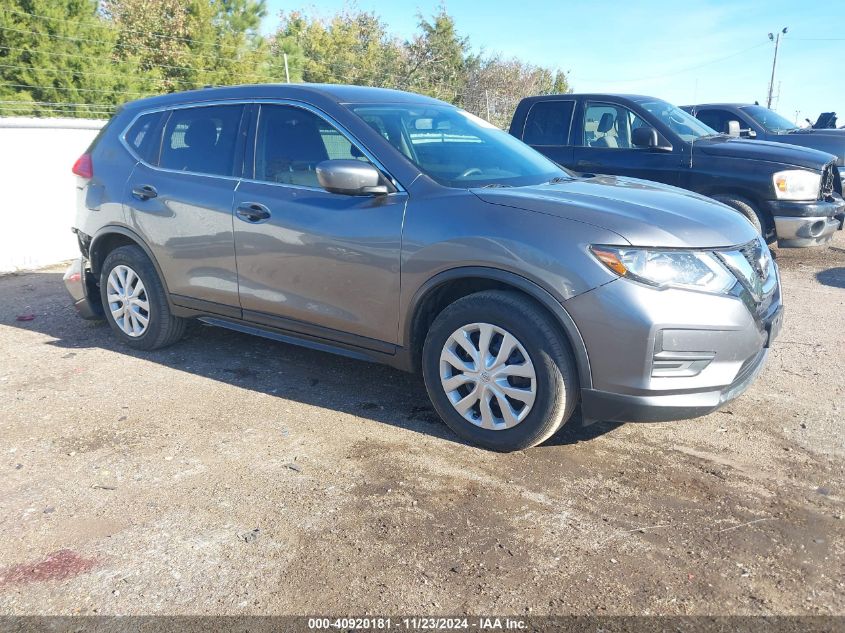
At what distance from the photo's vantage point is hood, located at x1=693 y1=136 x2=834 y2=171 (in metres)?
7.53

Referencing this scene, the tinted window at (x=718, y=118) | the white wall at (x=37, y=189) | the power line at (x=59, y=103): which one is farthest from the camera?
the power line at (x=59, y=103)

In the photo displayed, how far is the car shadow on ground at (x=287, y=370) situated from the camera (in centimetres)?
408

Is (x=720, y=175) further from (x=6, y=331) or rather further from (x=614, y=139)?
(x=6, y=331)

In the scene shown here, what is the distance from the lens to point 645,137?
7.57 metres

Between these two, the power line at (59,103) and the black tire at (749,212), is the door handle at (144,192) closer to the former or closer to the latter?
the black tire at (749,212)

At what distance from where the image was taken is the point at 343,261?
154 inches

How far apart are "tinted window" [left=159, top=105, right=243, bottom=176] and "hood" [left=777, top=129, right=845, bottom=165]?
9170 millimetres

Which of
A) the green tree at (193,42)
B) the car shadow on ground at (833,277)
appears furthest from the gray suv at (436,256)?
the green tree at (193,42)

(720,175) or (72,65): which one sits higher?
(72,65)

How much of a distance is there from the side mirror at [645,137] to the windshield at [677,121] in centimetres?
40

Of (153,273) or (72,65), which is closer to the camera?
(153,273)

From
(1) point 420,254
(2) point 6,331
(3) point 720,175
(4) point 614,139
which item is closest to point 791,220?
(3) point 720,175

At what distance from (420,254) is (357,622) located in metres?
1.83

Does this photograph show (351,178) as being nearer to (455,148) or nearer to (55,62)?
(455,148)
